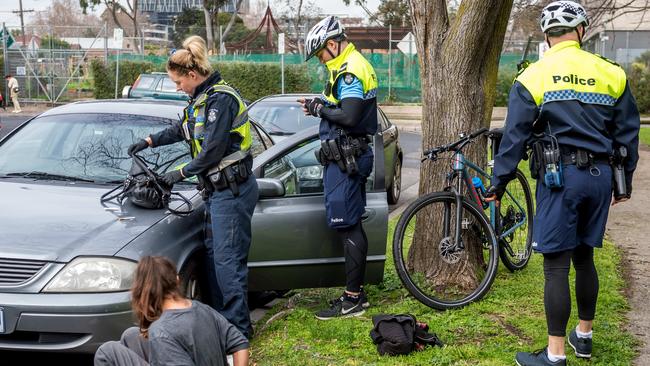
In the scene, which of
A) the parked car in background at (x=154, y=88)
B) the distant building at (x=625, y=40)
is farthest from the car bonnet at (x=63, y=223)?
the distant building at (x=625, y=40)

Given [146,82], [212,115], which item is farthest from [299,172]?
[146,82]

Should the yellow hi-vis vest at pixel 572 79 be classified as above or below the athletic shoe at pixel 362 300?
above

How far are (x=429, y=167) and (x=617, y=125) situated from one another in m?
1.80

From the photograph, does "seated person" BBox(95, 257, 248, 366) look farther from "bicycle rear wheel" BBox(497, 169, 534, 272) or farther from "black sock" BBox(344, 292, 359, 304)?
"bicycle rear wheel" BBox(497, 169, 534, 272)

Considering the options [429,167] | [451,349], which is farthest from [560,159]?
[429,167]

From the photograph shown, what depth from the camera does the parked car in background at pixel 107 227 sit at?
441 centimetres

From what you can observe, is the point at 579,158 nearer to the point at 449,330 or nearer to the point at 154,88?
the point at 449,330

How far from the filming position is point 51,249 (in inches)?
179

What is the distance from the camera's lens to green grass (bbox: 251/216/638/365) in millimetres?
4734

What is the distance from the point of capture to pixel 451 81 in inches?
233

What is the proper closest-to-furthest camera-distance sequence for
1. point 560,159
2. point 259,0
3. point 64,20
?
point 560,159
point 259,0
point 64,20

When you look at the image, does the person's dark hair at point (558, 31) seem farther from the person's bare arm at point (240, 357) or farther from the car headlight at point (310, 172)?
the person's bare arm at point (240, 357)

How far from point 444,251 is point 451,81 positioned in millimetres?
1194

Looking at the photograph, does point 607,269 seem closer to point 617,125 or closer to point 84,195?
point 617,125
